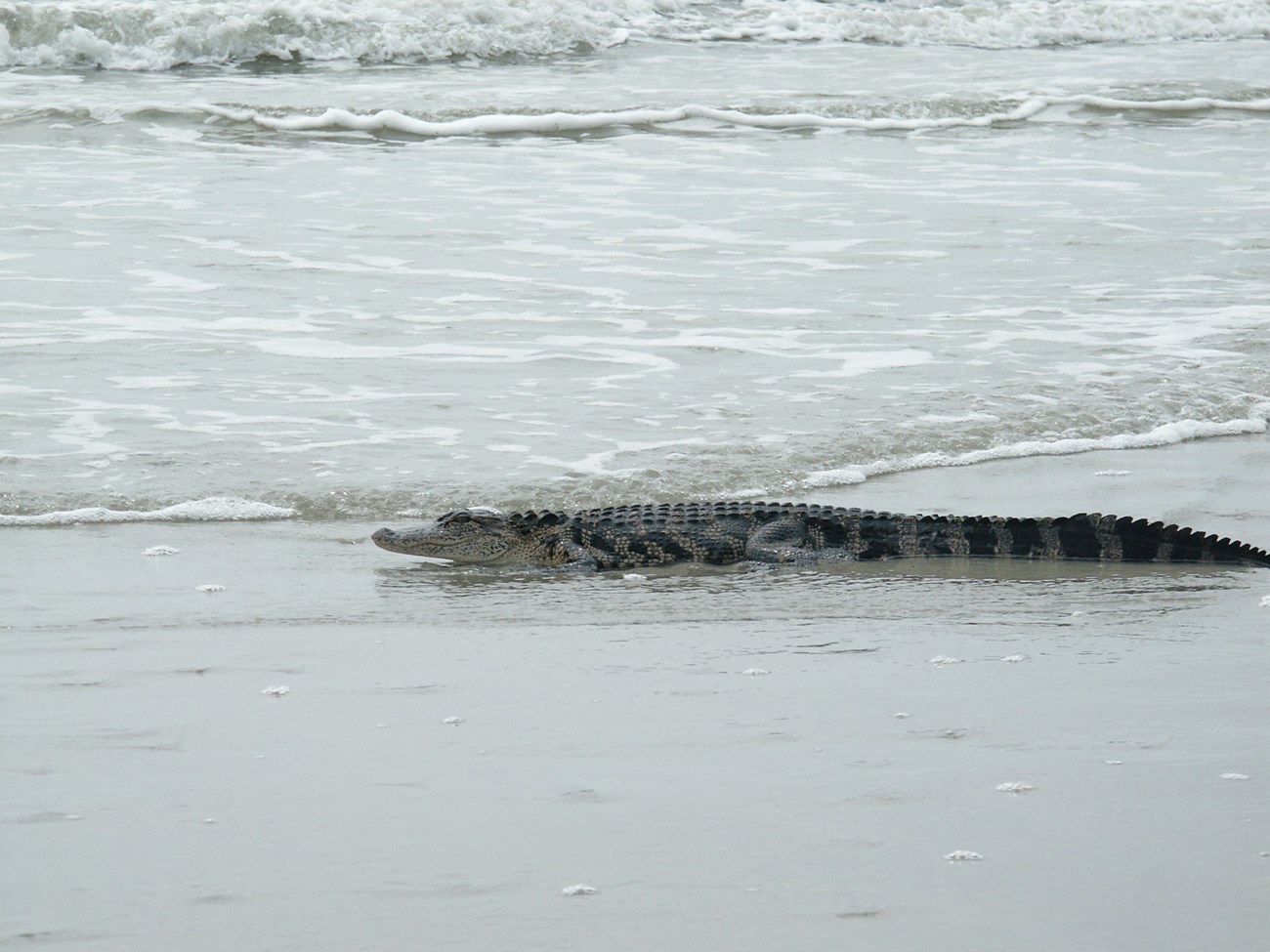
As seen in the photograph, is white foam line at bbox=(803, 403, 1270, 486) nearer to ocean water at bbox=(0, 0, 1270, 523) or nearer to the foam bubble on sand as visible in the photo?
ocean water at bbox=(0, 0, 1270, 523)

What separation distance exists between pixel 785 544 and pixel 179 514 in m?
2.26

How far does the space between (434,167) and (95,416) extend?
814 cm

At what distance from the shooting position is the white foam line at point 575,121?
1688 cm

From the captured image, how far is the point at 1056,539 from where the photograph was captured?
18.2ft

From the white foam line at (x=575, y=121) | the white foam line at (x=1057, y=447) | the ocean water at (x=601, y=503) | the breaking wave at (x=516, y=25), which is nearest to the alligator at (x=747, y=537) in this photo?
the ocean water at (x=601, y=503)

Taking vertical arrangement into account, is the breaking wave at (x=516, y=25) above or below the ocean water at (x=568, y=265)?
above

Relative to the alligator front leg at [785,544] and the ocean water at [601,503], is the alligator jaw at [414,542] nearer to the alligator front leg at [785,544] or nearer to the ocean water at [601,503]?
the ocean water at [601,503]

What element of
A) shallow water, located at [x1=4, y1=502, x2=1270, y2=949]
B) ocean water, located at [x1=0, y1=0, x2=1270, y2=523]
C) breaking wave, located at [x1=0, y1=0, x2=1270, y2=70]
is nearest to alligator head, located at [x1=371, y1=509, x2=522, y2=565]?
shallow water, located at [x1=4, y1=502, x2=1270, y2=949]

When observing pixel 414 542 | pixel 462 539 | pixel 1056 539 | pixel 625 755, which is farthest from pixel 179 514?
pixel 1056 539

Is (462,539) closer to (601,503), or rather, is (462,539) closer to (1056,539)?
(601,503)

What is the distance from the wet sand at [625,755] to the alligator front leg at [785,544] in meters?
0.11

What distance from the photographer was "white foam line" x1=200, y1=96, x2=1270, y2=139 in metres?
16.9

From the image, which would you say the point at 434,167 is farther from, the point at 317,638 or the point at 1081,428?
the point at 317,638

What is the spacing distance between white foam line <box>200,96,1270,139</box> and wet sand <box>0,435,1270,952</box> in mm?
11985
